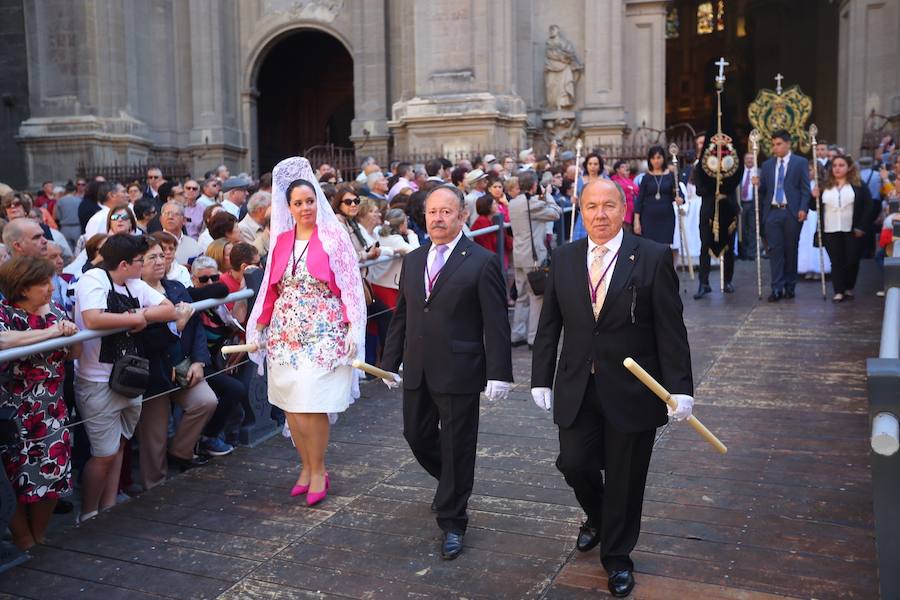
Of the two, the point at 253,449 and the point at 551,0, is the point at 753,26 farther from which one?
the point at 253,449

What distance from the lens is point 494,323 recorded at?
195 inches

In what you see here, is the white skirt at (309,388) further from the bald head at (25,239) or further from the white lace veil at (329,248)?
the bald head at (25,239)

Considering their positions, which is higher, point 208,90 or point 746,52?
point 746,52

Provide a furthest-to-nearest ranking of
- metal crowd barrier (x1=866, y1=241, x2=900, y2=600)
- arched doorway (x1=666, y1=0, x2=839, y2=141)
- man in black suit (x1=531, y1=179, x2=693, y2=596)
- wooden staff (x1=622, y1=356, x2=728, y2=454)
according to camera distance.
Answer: arched doorway (x1=666, y1=0, x2=839, y2=141)
man in black suit (x1=531, y1=179, x2=693, y2=596)
wooden staff (x1=622, y1=356, x2=728, y2=454)
metal crowd barrier (x1=866, y1=241, x2=900, y2=600)

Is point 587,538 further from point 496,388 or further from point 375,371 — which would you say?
point 375,371

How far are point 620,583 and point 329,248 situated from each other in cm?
258

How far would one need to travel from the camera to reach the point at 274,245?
5.86 m

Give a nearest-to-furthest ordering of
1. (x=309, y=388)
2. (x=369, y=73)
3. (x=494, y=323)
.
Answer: (x=494, y=323) → (x=309, y=388) → (x=369, y=73)

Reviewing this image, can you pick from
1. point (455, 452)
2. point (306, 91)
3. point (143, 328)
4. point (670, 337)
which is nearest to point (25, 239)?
point (143, 328)

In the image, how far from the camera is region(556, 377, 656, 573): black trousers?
14.2 feet

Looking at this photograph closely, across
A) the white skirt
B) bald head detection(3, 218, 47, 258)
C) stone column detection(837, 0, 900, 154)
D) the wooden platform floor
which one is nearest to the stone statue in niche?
stone column detection(837, 0, 900, 154)

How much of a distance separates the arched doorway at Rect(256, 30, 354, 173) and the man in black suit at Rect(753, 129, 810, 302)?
738 inches

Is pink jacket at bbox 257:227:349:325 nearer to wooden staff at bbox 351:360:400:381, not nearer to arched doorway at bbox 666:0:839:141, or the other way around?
wooden staff at bbox 351:360:400:381

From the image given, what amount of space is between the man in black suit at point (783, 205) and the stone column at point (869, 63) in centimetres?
1127
